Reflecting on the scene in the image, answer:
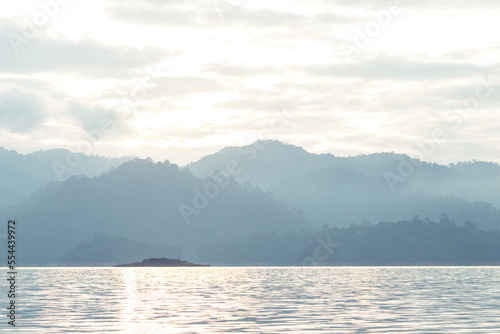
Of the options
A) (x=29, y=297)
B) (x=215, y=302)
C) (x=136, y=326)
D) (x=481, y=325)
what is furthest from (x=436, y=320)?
(x=29, y=297)

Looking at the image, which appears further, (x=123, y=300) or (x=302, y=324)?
(x=123, y=300)

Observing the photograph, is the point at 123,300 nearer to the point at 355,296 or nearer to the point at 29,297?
the point at 29,297

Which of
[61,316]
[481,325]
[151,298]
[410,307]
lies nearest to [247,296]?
[151,298]

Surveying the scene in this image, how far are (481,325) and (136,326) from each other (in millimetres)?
23366

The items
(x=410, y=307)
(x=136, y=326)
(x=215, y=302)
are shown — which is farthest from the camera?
(x=215, y=302)

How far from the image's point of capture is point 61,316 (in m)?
62.7

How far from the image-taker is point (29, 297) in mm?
87750

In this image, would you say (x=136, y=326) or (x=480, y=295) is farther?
(x=480, y=295)

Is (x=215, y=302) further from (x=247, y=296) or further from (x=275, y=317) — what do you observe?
(x=275, y=317)

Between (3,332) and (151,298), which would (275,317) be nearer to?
(3,332)

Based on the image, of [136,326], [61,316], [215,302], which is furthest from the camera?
[215,302]

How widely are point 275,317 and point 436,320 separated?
1196 centimetres

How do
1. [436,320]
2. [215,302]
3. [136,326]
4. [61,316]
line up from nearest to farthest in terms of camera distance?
[136,326]
[436,320]
[61,316]
[215,302]

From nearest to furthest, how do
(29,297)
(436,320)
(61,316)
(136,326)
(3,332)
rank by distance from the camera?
(3,332) < (136,326) < (436,320) < (61,316) < (29,297)
